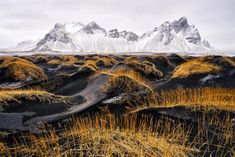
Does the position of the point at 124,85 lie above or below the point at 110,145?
above

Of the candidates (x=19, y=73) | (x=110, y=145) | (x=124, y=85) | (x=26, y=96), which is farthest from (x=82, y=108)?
(x=19, y=73)

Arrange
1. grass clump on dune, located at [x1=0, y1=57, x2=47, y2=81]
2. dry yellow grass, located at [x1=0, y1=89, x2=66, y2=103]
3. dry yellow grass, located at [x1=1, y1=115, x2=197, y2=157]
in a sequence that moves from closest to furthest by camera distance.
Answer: dry yellow grass, located at [x1=1, y1=115, x2=197, y2=157], dry yellow grass, located at [x1=0, y1=89, x2=66, y2=103], grass clump on dune, located at [x1=0, y1=57, x2=47, y2=81]

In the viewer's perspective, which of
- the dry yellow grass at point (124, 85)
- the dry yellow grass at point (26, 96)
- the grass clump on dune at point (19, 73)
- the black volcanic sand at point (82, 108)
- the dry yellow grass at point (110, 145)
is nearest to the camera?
the dry yellow grass at point (110, 145)

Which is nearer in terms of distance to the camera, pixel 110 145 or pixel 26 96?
pixel 110 145

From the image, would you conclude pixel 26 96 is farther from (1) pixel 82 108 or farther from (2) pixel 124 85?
(2) pixel 124 85

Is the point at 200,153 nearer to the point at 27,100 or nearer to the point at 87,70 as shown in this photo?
the point at 27,100

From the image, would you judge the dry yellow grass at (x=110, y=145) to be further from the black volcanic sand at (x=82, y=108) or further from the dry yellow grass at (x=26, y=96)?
the dry yellow grass at (x=26, y=96)

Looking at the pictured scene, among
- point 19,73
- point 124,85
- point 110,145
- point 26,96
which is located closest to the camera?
point 110,145

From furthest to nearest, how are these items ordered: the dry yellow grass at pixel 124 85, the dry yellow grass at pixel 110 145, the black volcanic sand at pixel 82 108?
the dry yellow grass at pixel 124 85 → the black volcanic sand at pixel 82 108 → the dry yellow grass at pixel 110 145

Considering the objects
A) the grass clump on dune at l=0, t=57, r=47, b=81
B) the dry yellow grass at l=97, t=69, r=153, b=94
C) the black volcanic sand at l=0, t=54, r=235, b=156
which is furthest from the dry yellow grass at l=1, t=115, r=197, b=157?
the grass clump on dune at l=0, t=57, r=47, b=81

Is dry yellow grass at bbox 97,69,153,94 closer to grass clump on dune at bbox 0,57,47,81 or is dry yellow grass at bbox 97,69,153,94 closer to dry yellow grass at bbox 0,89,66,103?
dry yellow grass at bbox 0,89,66,103

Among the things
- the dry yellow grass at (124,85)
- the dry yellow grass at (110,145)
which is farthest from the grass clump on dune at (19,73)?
the dry yellow grass at (110,145)

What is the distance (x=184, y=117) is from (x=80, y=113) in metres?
2.30

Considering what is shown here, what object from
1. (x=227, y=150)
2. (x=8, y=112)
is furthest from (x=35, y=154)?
(x=8, y=112)
